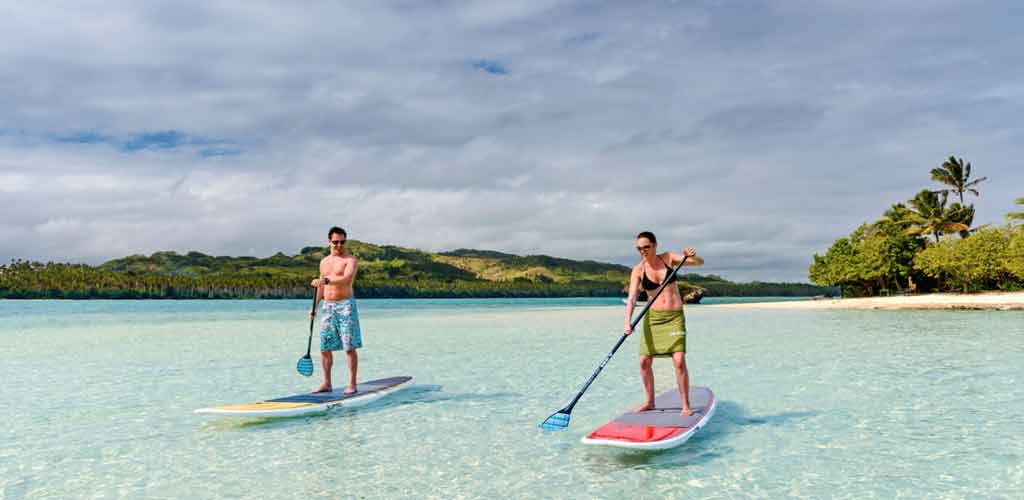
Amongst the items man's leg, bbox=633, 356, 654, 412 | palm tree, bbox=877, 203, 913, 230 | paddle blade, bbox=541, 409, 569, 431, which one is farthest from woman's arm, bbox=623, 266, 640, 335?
palm tree, bbox=877, 203, 913, 230

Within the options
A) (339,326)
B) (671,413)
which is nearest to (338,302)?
(339,326)

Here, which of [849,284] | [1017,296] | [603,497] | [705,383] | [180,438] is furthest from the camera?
[849,284]

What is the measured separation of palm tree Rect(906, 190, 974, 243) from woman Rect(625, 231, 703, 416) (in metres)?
77.7

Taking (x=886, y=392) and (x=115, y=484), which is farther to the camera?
(x=886, y=392)

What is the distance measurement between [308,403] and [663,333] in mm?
5998

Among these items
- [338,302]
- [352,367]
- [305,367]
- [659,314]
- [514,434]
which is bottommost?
[514,434]

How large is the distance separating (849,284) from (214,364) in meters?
84.3

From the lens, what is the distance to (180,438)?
9695mm

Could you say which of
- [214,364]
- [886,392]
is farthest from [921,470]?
[214,364]

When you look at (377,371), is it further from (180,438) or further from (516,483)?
(516,483)

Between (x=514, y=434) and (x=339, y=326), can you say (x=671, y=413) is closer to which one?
(x=514, y=434)

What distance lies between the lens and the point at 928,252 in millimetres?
66812

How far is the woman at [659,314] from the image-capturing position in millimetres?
9055

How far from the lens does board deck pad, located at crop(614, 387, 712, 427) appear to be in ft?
28.7
